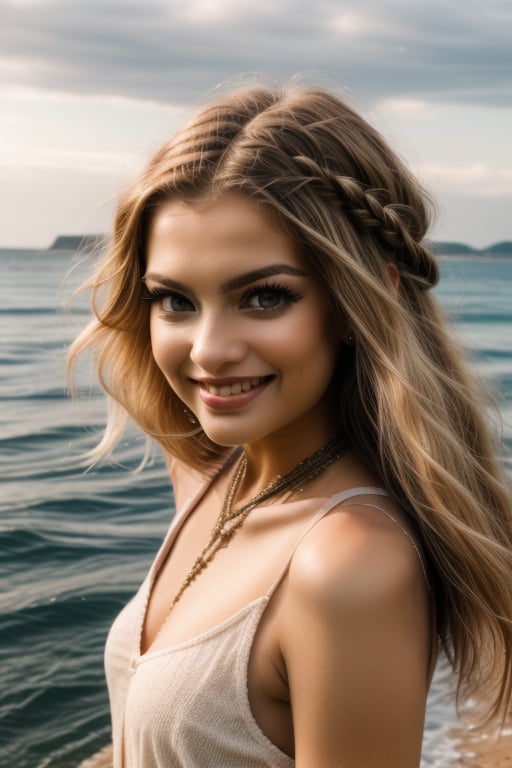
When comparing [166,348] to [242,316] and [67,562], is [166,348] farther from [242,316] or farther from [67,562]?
[67,562]

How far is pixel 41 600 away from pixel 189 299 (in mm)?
4145

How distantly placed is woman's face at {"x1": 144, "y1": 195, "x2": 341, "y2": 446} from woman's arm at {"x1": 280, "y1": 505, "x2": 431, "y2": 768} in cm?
31

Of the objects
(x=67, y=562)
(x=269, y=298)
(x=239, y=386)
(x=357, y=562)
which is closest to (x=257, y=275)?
(x=269, y=298)

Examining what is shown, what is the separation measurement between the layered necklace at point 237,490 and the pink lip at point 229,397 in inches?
9.2

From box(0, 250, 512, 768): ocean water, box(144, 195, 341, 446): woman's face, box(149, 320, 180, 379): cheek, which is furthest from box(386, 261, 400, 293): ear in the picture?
box(149, 320, 180, 379): cheek

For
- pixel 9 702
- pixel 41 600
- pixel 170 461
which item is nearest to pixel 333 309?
pixel 170 461

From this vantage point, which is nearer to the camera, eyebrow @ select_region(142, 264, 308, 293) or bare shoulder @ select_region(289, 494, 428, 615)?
bare shoulder @ select_region(289, 494, 428, 615)

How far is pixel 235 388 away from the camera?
2.10 metres

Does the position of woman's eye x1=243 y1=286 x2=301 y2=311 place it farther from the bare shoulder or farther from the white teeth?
the bare shoulder

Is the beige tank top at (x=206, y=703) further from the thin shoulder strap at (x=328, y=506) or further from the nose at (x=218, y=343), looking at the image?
the nose at (x=218, y=343)

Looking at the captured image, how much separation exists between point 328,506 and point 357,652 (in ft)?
1.03

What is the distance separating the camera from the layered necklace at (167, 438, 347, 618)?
225cm

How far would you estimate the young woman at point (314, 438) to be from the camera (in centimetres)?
189

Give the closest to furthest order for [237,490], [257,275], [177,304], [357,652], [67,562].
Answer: [357,652] < [257,275] < [177,304] < [237,490] < [67,562]
